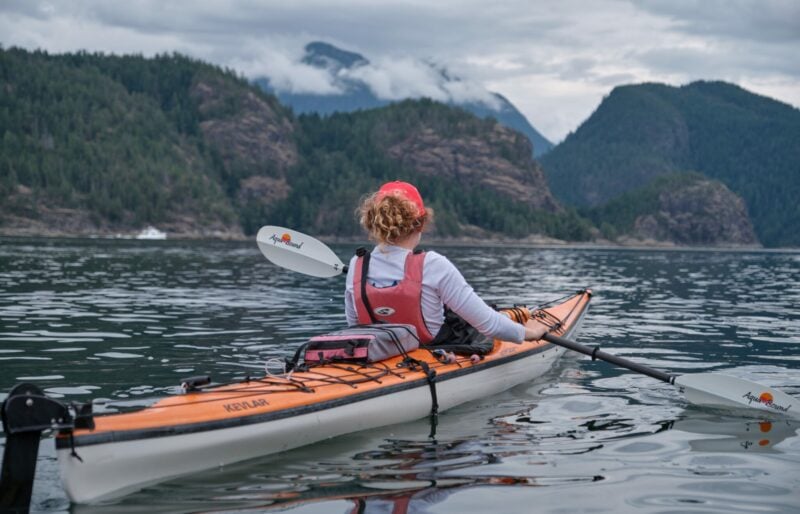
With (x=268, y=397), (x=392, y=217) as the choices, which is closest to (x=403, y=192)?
(x=392, y=217)

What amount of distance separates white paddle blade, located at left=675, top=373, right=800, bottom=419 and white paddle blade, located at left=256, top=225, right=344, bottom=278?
411 cm

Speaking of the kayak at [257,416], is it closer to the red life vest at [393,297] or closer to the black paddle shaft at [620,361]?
the red life vest at [393,297]

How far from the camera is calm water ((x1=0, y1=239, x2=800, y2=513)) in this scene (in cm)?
609

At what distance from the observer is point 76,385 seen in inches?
382

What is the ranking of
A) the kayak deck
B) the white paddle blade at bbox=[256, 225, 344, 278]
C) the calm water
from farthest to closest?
the white paddle blade at bbox=[256, 225, 344, 278], the calm water, the kayak deck

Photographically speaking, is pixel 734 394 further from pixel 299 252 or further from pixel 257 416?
pixel 299 252

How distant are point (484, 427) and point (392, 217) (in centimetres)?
210

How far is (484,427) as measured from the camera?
8.24 metres

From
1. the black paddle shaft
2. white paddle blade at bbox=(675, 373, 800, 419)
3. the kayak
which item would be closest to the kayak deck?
the kayak

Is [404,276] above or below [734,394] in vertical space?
above

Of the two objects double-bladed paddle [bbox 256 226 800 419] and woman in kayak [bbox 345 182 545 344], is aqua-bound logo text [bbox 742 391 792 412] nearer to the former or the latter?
double-bladed paddle [bbox 256 226 800 419]

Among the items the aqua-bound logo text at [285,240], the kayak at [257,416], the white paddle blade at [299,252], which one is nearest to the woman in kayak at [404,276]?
the kayak at [257,416]

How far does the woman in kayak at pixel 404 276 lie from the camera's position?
26.4 feet

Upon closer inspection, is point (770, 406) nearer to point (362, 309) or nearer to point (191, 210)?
point (362, 309)
